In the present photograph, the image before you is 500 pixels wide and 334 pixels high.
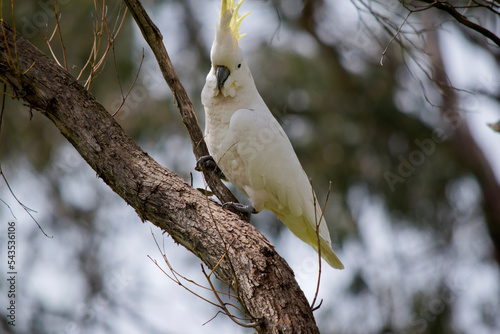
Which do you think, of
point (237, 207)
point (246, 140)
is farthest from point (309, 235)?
point (246, 140)

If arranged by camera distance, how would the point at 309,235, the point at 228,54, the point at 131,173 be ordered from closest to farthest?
1. the point at 131,173
2. the point at 228,54
3. the point at 309,235

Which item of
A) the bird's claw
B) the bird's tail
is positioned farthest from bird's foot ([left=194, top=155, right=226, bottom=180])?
the bird's tail

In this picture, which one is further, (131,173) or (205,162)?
(205,162)

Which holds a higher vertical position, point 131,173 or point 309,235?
point 309,235

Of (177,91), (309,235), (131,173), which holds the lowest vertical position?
(131,173)

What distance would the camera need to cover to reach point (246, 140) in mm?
2684

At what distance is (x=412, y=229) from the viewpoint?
19.9ft

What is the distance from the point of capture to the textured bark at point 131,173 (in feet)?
6.54

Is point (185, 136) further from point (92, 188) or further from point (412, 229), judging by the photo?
point (412, 229)

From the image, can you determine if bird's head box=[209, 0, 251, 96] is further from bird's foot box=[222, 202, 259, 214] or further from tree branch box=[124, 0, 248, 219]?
bird's foot box=[222, 202, 259, 214]

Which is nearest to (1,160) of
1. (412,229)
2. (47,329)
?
(47,329)

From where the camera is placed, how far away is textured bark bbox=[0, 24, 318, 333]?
199 cm

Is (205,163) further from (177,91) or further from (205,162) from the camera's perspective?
(177,91)

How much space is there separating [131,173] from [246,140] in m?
0.81
